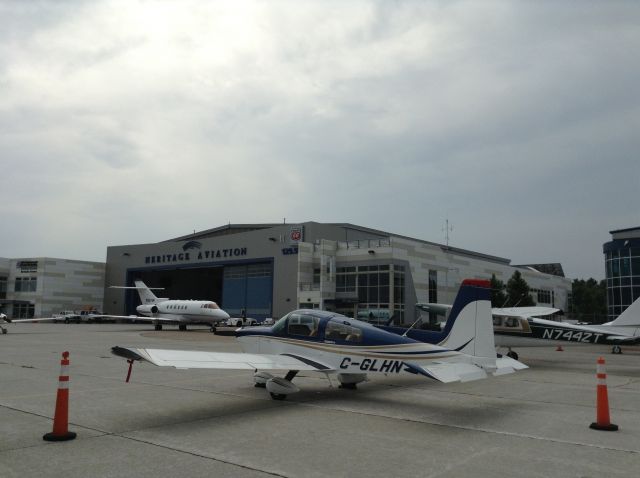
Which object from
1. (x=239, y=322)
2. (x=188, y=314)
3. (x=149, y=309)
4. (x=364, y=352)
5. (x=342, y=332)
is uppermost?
(x=342, y=332)

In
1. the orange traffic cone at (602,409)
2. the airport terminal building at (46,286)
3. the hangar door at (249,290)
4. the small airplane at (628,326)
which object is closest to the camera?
the orange traffic cone at (602,409)

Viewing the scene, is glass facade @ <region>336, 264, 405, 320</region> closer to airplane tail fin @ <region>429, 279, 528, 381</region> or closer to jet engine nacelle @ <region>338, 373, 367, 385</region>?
jet engine nacelle @ <region>338, 373, 367, 385</region>

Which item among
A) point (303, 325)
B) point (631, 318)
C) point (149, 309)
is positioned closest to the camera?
point (303, 325)

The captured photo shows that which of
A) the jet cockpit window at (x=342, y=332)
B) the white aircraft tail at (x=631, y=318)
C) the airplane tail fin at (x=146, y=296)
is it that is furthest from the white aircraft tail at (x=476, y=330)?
the airplane tail fin at (x=146, y=296)

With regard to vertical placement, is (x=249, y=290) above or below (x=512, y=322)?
above

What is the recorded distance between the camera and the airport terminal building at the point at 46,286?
245 feet

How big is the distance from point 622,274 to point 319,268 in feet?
103

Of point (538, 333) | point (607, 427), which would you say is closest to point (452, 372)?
point (607, 427)

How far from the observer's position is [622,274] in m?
52.5

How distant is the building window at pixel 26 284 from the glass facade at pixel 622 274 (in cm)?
7528

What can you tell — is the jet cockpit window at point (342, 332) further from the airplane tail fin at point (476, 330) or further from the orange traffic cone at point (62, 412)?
the orange traffic cone at point (62, 412)

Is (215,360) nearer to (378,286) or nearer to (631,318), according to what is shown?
(631,318)

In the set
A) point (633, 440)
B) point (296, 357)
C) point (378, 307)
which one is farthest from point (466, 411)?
point (378, 307)

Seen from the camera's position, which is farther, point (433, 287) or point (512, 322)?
point (433, 287)
